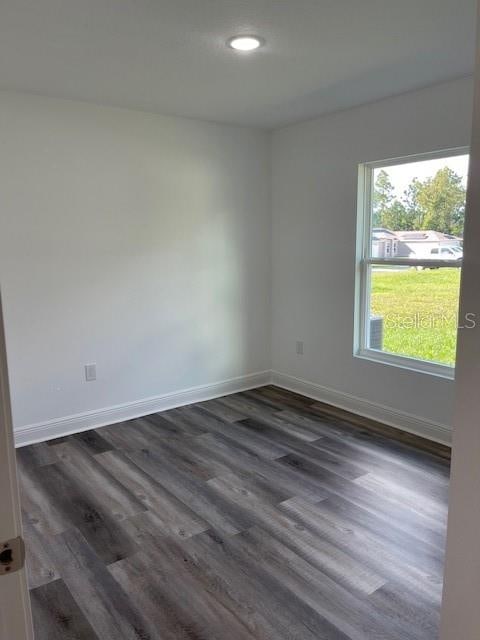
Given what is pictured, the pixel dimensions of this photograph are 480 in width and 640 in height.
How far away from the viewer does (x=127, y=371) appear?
4008mm

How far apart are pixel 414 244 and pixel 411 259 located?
0.11 meters

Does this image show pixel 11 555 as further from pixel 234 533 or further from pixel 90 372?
pixel 90 372

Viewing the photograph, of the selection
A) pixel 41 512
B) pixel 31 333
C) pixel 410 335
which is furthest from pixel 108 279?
pixel 410 335

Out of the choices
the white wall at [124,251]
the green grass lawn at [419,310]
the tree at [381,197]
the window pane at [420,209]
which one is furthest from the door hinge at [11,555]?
the tree at [381,197]

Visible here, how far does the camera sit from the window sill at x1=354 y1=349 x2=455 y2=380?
3496 mm

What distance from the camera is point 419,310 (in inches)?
143

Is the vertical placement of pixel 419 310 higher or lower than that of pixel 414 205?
lower

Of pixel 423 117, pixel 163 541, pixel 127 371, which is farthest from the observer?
pixel 127 371

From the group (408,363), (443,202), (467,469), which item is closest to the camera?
(467,469)

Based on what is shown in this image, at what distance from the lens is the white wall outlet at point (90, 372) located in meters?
3.80

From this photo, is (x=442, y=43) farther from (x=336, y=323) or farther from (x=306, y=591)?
(x=306, y=591)

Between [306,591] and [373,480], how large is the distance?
111 cm

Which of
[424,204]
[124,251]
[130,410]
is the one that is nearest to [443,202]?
[424,204]

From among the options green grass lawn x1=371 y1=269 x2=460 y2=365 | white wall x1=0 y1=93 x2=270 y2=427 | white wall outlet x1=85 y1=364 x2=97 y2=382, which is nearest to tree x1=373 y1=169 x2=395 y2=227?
green grass lawn x1=371 y1=269 x2=460 y2=365
